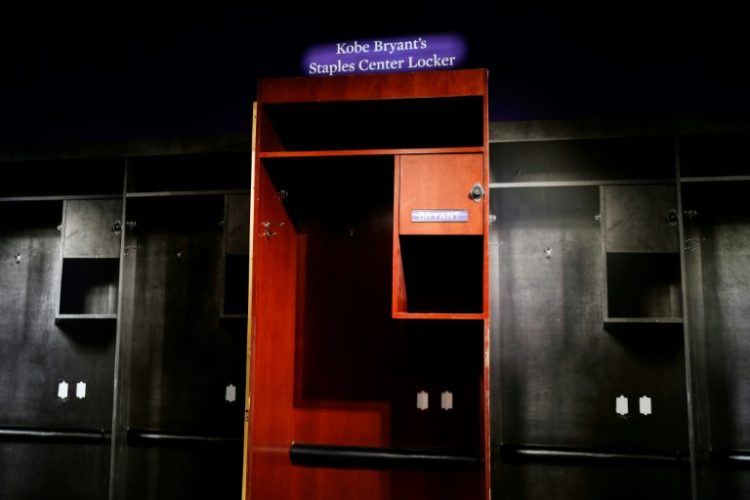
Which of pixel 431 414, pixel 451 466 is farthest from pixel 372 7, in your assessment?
pixel 451 466

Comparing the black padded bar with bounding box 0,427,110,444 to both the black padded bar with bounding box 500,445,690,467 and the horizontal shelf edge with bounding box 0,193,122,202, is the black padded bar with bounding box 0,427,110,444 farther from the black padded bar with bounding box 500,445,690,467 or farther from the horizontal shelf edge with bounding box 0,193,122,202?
the black padded bar with bounding box 500,445,690,467

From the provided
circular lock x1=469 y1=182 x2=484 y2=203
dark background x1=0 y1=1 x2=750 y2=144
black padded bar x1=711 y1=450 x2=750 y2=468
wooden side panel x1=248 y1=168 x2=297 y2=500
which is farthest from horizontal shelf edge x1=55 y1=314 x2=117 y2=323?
black padded bar x1=711 y1=450 x2=750 y2=468

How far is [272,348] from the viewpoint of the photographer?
10.2 ft

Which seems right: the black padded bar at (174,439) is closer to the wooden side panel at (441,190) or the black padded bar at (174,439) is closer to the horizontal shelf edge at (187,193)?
the horizontal shelf edge at (187,193)

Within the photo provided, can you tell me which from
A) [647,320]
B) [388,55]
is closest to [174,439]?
[388,55]

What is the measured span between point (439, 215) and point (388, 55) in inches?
59.8

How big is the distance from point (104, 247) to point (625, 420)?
3.49 meters

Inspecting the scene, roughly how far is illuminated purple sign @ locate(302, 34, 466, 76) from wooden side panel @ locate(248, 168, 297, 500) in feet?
3.96

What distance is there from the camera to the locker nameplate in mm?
2861

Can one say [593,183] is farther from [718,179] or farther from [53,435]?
[53,435]

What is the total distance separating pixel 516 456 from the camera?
12.0 ft

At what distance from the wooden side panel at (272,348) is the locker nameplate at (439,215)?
75cm

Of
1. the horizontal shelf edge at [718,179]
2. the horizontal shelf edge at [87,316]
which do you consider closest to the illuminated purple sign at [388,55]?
the horizontal shelf edge at [718,179]

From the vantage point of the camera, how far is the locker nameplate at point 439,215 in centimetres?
286
